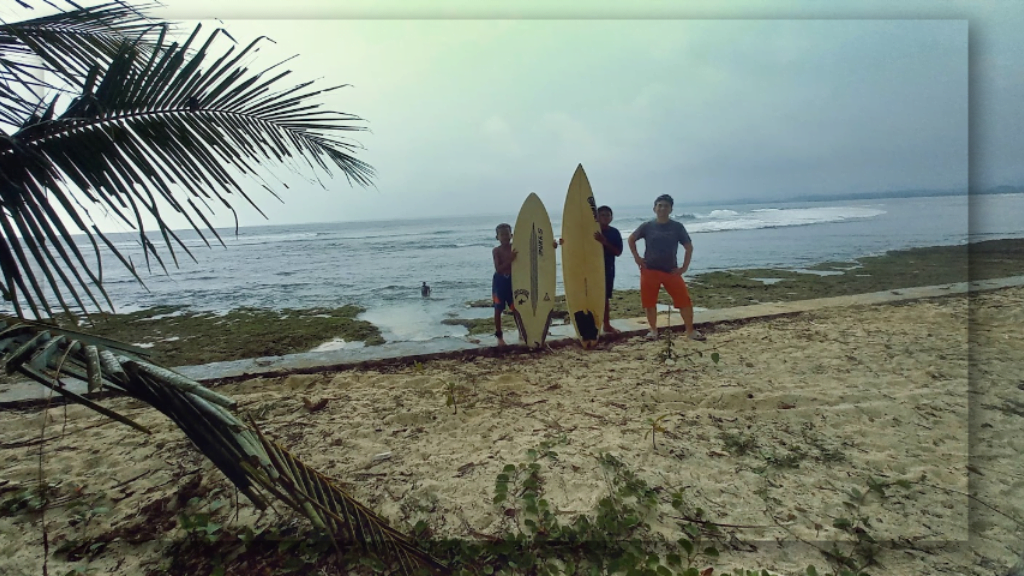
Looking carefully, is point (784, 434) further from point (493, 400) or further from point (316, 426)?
point (316, 426)

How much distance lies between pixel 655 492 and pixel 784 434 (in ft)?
3.15

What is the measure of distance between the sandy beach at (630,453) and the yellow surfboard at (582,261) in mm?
645

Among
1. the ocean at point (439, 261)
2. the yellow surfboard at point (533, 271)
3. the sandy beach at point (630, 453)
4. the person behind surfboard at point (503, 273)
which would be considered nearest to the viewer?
the sandy beach at point (630, 453)

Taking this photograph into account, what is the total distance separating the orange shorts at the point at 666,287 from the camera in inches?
172

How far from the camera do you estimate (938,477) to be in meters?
2.08

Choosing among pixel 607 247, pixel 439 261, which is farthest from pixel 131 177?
pixel 439 261

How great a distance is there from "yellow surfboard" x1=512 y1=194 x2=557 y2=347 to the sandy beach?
1.90 ft

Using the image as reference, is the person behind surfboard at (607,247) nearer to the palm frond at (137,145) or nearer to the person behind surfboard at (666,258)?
the person behind surfboard at (666,258)

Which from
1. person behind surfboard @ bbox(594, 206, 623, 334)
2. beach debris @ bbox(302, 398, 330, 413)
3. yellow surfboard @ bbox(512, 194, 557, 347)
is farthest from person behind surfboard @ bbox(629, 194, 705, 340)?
beach debris @ bbox(302, 398, 330, 413)

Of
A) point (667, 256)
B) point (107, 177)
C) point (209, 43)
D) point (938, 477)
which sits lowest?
point (938, 477)

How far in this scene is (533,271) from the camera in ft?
14.7

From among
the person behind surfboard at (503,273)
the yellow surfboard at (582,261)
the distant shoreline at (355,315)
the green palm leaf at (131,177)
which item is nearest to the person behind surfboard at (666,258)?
the yellow surfboard at (582,261)

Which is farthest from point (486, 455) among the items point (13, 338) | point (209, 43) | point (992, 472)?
point (992, 472)

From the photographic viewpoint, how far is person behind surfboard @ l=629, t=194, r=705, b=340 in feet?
14.3
